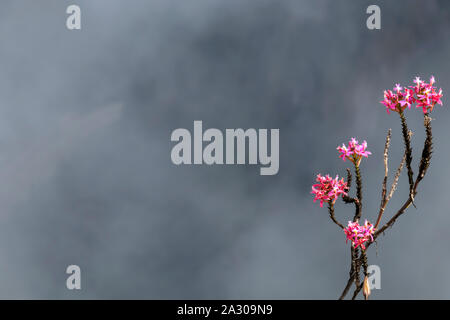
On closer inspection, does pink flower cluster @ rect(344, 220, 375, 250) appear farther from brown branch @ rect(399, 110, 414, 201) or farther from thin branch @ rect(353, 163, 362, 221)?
brown branch @ rect(399, 110, 414, 201)

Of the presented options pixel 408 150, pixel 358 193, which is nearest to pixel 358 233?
pixel 358 193

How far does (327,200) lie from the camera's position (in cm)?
502

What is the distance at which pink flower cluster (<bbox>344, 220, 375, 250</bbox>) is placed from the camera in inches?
191

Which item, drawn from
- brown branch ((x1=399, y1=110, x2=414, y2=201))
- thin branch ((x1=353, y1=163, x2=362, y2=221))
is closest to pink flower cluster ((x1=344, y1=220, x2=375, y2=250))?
thin branch ((x1=353, y1=163, x2=362, y2=221))

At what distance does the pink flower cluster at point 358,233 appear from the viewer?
4840 millimetres

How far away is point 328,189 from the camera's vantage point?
16.5ft

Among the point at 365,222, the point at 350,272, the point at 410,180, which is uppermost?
the point at 410,180

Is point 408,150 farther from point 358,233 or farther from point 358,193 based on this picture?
point 358,233

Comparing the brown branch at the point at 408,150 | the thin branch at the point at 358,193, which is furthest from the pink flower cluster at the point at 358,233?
the brown branch at the point at 408,150
